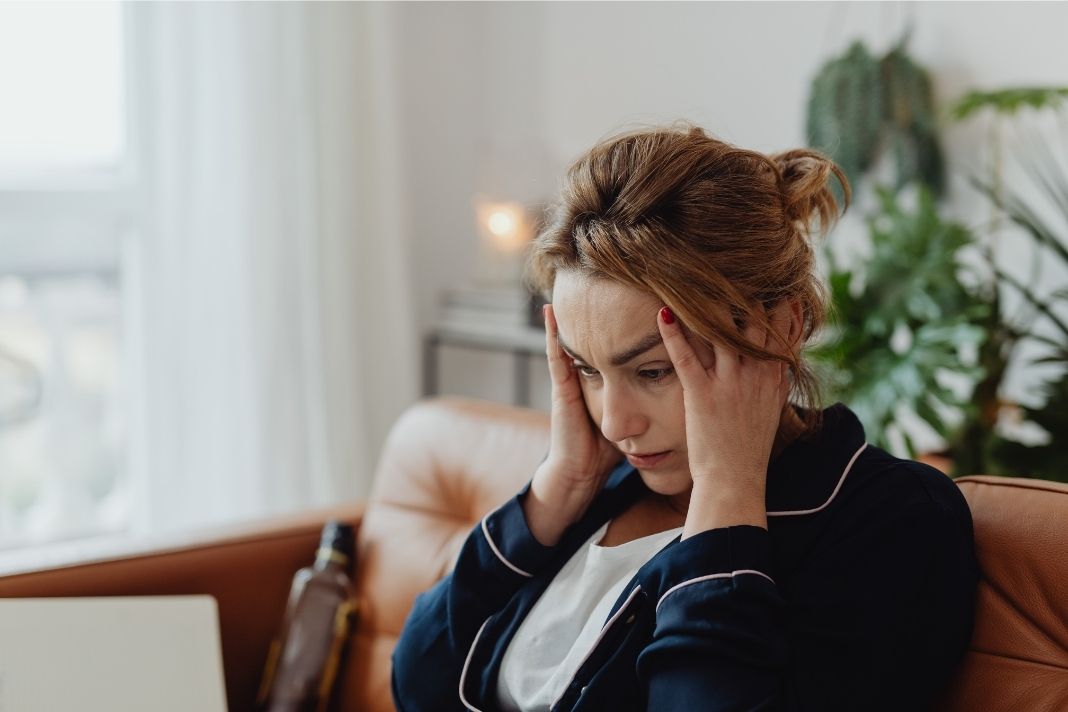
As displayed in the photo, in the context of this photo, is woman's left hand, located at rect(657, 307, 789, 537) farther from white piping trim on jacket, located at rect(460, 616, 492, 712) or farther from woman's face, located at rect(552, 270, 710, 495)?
white piping trim on jacket, located at rect(460, 616, 492, 712)

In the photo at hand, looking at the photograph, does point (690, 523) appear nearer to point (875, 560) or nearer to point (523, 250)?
point (875, 560)

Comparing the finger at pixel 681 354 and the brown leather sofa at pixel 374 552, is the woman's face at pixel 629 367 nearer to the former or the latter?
the finger at pixel 681 354

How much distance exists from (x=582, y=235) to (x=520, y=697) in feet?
1.71

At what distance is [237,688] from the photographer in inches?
65.6

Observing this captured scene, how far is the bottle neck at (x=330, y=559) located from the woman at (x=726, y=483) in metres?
0.51

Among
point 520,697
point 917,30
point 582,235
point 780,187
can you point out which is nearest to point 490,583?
point 520,697

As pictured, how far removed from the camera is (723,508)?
1000mm

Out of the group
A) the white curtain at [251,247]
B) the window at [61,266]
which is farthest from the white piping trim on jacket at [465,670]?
the window at [61,266]

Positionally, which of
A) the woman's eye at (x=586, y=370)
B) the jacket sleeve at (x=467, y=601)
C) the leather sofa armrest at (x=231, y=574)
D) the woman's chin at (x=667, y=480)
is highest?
the woman's eye at (x=586, y=370)

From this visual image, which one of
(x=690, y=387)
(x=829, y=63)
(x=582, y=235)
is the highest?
(x=829, y=63)

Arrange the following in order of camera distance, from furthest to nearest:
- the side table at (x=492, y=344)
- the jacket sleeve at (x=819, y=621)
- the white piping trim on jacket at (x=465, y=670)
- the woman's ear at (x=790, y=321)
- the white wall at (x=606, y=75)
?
the side table at (x=492, y=344) → the white wall at (x=606, y=75) → the white piping trim on jacket at (x=465, y=670) → the woman's ear at (x=790, y=321) → the jacket sleeve at (x=819, y=621)

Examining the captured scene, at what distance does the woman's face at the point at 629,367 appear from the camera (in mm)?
1023

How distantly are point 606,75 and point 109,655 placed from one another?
205cm

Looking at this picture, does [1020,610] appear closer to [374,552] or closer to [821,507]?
[821,507]
